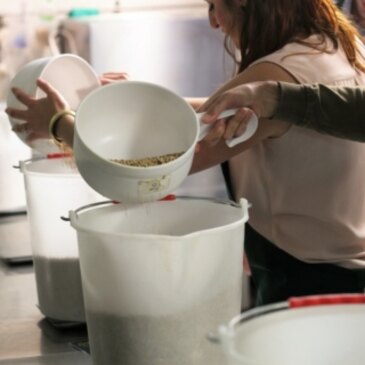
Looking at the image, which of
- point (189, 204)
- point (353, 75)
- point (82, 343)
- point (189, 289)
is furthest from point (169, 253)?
point (353, 75)

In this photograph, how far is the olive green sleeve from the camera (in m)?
1.09

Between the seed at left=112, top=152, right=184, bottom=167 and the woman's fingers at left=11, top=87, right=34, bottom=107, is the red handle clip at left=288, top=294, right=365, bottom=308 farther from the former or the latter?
the woman's fingers at left=11, top=87, right=34, bottom=107

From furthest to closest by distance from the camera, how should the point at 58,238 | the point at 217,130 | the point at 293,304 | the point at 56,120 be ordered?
the point at 58,238 → the point at 56,120 → the point at 217,130 → the point at 293,304

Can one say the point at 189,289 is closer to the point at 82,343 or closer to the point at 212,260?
the point at 212,260

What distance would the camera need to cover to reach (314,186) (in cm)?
122

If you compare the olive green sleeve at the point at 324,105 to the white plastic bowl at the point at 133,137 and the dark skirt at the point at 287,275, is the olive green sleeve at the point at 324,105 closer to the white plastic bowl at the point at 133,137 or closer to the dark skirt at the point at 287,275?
the white plastic bowl at the point at 133,137

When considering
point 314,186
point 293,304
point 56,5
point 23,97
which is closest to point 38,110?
point 23,97

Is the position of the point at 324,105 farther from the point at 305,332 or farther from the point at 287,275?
the point at 305,332

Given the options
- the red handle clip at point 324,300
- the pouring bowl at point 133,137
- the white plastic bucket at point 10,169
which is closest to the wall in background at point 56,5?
the white plastic bucket at point 10,169

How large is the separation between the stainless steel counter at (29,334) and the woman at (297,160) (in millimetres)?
300

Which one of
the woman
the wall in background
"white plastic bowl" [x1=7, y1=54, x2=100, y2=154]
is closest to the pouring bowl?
the woman

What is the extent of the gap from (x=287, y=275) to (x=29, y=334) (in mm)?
397

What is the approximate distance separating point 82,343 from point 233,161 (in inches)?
13.8

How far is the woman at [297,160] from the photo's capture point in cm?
120
